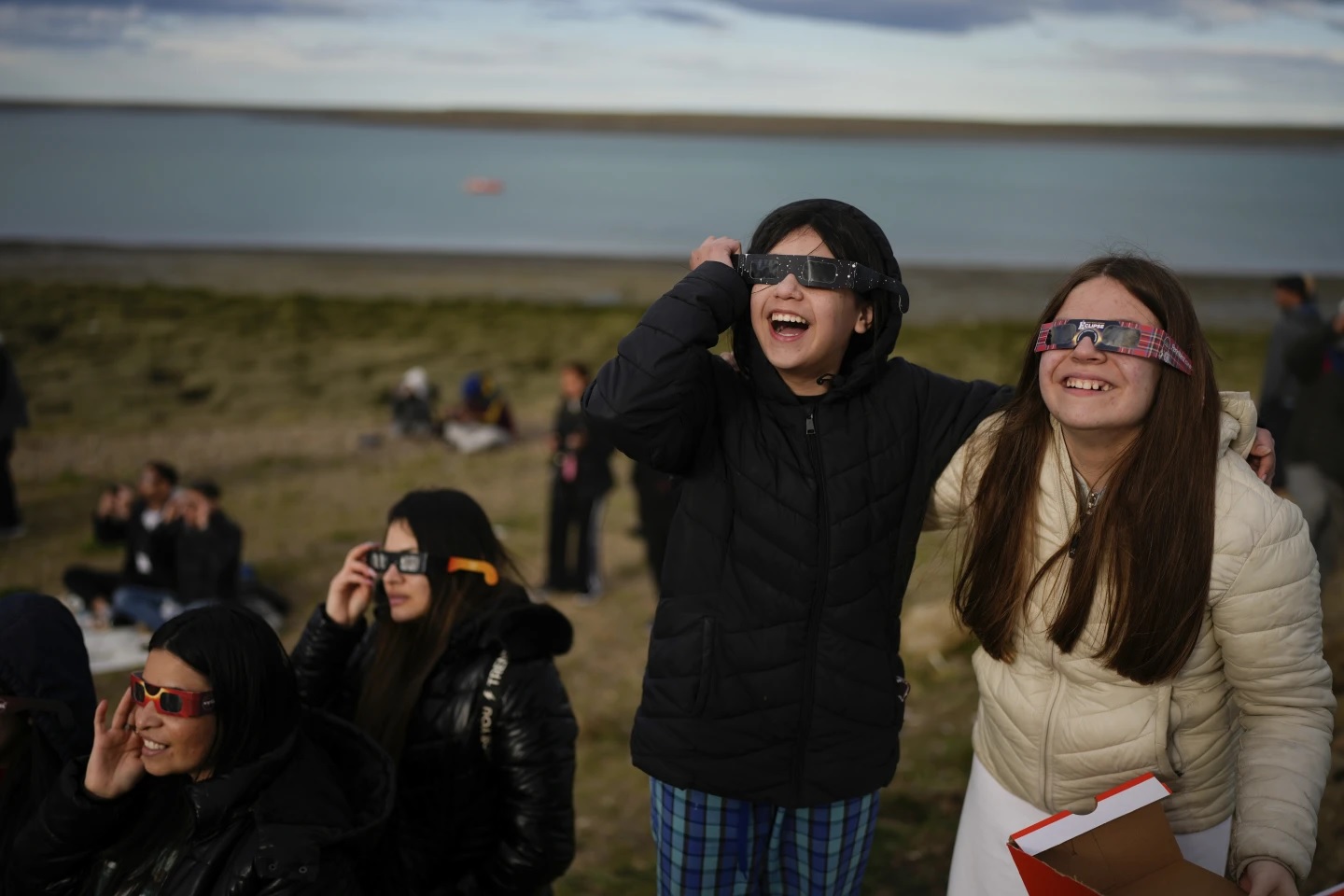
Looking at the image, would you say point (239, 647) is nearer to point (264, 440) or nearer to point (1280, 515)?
point (1280, 515)

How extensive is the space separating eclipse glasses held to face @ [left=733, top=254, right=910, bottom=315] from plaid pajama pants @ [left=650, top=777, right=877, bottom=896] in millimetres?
1122

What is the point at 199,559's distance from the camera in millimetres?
7996

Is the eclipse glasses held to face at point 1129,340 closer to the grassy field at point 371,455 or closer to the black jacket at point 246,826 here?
the grassy field at point 371,455

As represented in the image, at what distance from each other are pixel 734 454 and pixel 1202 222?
216ft

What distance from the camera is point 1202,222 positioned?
6147cm

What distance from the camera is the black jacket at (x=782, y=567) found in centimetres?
250

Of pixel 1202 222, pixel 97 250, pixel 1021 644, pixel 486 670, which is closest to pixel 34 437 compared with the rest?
pixel 486 670

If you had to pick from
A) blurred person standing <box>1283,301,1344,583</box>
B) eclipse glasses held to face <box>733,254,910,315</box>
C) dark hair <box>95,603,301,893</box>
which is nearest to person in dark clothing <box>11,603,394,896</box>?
dark hair <box>95,603,301,893</box>

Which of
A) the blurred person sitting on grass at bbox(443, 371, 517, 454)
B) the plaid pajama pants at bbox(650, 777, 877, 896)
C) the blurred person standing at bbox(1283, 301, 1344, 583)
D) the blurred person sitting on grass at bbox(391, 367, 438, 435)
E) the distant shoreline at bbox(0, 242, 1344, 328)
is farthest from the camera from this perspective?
the distant shoreline at bbox(0, 242, 1344, 328)

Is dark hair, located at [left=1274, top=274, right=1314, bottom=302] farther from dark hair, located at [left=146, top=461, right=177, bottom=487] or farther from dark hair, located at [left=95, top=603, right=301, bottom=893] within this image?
dark hair, located at [left=95, top=603, right=301, bottom=893]

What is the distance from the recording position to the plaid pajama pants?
264 cm

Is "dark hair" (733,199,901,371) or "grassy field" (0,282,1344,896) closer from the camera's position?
"dark hair" (733,199,901,371)

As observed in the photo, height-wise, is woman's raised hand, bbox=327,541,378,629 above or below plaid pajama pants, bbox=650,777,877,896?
above

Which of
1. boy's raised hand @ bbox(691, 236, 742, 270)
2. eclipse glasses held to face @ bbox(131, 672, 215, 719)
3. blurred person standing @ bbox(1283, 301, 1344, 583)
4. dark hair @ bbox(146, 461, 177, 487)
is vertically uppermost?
boy's raised hand @ bbox(691, 236, 742, 270)
